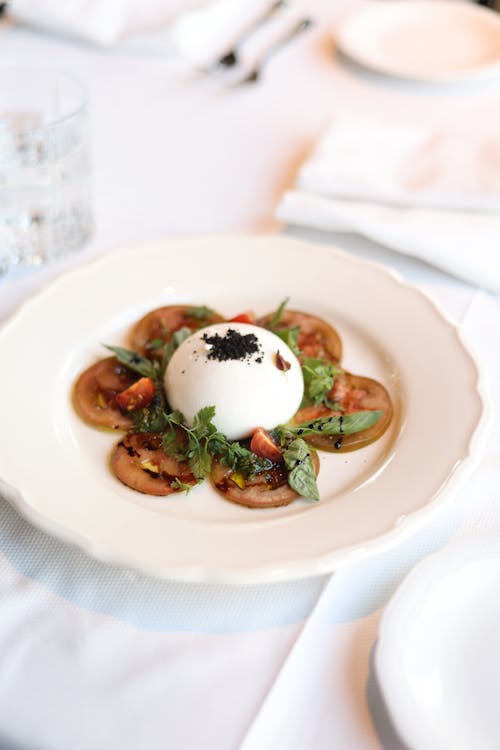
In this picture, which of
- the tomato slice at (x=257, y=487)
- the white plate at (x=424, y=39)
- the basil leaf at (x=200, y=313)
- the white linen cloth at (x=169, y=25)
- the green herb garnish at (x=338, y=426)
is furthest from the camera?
the white linen cloth at (x=169, y=25)

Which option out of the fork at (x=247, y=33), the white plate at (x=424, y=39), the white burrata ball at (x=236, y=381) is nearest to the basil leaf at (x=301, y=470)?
the white burrata ball at (x=236, y=381)

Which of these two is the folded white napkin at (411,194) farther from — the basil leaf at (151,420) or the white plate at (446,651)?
the white plate at (446,651)

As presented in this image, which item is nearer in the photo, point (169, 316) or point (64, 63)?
point (169, 316)

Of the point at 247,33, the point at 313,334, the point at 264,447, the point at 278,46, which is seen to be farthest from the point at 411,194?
the point at 247,33

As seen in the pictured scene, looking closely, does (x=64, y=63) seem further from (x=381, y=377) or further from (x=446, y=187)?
(x=381, y=377)

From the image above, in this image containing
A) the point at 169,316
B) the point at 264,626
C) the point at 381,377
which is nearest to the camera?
the point at 264,626

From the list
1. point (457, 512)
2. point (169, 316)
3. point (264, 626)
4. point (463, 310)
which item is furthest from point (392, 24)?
point (264, 626)

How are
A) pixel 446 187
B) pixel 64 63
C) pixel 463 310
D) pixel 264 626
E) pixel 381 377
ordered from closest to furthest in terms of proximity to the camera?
pixel 264 626
pixel 381 377
pixel 463 310
pixel 446 187
pixel 64 63

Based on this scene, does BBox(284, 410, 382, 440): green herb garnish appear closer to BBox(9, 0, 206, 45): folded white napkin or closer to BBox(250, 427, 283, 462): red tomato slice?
BBox(250, 427, 283, 462): red tomato slice
